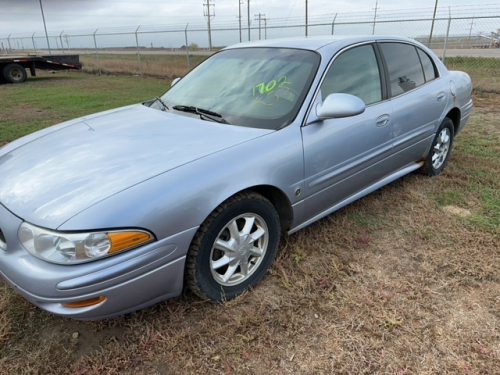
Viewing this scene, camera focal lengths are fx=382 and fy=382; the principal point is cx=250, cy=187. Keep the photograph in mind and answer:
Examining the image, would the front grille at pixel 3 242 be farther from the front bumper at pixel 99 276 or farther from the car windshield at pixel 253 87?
the car windshield at pixel 253 87

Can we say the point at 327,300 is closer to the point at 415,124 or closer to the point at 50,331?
the point at 50,331

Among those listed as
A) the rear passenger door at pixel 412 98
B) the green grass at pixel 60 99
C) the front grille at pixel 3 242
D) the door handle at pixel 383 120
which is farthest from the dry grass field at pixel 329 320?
the green grass at pixel 60 99

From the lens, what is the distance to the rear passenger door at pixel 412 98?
3357 mm

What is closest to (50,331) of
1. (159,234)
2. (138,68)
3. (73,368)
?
(73,368)

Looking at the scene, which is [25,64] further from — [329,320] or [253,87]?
[329,320]

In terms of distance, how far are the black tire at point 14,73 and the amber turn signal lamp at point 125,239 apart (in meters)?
16.2

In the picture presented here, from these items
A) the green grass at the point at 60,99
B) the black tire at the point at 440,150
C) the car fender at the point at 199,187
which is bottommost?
the green grass at the point at 60,99

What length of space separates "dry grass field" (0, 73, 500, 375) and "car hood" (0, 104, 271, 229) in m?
0.78

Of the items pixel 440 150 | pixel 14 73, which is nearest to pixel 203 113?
pixel 440 150

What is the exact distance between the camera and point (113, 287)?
1844mm

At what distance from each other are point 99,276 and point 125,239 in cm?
20

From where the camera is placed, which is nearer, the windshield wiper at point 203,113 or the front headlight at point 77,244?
the front headlight at point 77,244

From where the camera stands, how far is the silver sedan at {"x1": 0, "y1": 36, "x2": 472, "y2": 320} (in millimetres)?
1838

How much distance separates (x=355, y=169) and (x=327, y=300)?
1.09 metres
